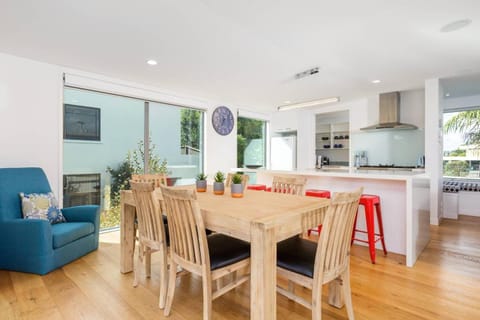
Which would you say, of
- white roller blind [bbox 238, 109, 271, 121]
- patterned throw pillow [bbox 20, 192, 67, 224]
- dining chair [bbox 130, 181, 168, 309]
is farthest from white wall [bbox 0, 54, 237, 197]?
white roller blind [bbox 238, 109, 271, 121]

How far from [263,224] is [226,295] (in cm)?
113

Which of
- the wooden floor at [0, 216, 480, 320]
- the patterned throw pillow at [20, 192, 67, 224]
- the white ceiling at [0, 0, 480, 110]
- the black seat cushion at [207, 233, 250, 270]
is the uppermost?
the white ceiling at [0, 0, 480, 110]

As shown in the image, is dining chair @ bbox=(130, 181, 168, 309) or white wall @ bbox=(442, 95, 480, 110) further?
white wall @ bbox=(442, 95, 480, 110)

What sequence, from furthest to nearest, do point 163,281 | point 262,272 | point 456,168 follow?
1. point 456,168
2. point 163,281
3. point 262,272

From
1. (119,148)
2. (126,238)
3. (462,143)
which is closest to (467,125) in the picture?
(462,143)

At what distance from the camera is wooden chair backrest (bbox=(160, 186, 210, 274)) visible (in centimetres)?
162

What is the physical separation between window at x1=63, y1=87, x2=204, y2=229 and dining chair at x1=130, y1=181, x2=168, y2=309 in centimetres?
209

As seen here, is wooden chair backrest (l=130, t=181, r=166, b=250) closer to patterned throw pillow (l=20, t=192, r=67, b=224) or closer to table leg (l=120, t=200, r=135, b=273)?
table leg (l=120, t=200, r=135, b=273)

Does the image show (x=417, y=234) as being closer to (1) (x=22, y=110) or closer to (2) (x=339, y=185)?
(2) (x=339, y=185)

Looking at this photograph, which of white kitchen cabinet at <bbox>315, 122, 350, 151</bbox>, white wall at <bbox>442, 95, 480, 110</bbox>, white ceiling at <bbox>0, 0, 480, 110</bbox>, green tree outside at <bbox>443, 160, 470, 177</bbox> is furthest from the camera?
white kitchen cabinet at <bbox>315, 122, 350, 151</bbox>

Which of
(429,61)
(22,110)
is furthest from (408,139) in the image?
(22,110)

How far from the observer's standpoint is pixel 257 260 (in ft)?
4.54

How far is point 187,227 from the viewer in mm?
1682

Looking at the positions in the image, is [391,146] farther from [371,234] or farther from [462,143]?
[371,234]
